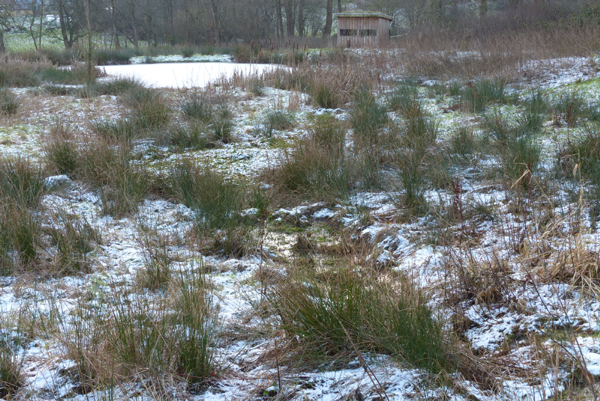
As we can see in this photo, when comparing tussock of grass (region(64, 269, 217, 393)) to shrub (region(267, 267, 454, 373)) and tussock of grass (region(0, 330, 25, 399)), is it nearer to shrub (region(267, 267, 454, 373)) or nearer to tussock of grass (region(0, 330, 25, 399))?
tussock of grass (region(0, 330, 25, 399))

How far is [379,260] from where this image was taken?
318cm

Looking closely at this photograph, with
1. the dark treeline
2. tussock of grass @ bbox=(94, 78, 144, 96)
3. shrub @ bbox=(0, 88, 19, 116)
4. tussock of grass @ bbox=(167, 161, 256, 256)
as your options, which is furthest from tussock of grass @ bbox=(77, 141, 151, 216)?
the dark treeline

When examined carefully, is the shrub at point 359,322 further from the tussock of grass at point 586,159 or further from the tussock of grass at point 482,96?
the tussock of grass at point 482,96

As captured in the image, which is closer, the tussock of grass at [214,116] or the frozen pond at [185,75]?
the tussock of grass at [214,116]

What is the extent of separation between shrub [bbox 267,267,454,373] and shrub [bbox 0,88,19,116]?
23.1 ft

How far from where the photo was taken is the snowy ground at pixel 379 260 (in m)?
1.83

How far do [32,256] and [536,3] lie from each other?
64.2ft

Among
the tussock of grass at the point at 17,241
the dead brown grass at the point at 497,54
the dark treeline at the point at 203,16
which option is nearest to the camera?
the tussock of grass at the point at 17,241

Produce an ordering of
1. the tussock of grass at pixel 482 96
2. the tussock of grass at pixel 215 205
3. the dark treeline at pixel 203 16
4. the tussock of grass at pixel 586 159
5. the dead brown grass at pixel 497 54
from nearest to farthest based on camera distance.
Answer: the tussock of grass at pixel 215 205 < the tussock of grass at pixel 586 159 < the tussock of grass at pixel 482 96 < the dead brown grass at pixel 497 54 < the dark treeline at pixel 203 16

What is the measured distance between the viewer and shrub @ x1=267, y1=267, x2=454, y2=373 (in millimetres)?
1871

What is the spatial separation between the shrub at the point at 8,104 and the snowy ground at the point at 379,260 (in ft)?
6.72

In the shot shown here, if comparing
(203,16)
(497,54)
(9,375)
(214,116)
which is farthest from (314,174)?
(203,16)

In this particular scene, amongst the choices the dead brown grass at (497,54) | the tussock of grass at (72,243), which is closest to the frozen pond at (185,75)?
the dead brown grass at (497,54)

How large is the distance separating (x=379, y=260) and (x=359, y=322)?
46.1 inches
